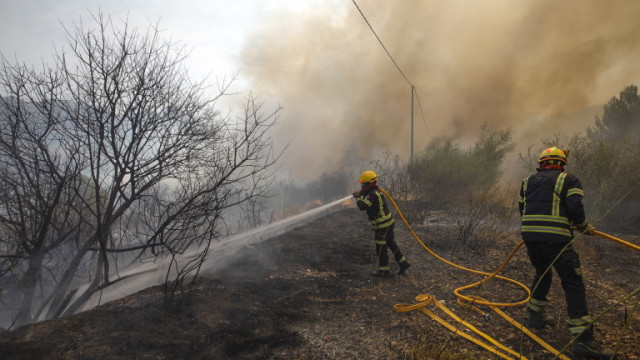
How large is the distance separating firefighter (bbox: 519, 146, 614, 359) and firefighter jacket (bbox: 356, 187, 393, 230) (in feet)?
6.89

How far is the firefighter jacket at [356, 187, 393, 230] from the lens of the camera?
17.8 feet

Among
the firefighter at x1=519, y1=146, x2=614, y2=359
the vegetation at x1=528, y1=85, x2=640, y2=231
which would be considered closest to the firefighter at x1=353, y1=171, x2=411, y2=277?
the firefighter at x1=519, y1=146, x2=614, y2=359

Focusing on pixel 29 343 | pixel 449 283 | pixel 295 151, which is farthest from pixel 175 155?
pixel 295 151

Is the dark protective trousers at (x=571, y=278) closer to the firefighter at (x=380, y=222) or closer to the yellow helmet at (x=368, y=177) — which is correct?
the firefighter at (x=380, y=222)

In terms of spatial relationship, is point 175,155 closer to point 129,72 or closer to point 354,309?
point 129,72

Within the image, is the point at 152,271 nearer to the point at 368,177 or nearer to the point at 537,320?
the point at 368,177

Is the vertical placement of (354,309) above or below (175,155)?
below

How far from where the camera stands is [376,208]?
5480mm

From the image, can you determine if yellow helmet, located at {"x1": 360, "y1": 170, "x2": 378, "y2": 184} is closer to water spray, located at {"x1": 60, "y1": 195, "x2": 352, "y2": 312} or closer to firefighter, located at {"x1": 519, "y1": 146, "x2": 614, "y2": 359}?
firefighter, located at {"x1": 519, "y1": 146, "x2": 614, "y2": 359}

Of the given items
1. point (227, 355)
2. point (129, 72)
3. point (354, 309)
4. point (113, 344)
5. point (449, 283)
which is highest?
point (129, 72)

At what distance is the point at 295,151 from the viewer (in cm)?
2636

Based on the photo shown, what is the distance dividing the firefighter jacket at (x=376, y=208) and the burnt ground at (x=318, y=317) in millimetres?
930

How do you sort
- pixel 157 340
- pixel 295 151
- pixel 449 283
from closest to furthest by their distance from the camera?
pixel 157 340 < pixel 449 283 < pixel 295 151

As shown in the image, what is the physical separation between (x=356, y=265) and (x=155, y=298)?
3.40 metres
